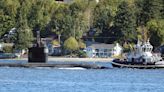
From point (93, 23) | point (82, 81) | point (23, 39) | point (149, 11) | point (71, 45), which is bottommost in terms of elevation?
point (82, 81)

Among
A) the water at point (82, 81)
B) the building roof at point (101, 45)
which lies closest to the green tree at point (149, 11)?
the building roof at point (101, 45)

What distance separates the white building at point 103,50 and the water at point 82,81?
70.3 meters

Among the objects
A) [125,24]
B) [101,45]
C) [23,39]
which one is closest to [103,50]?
[101,45]

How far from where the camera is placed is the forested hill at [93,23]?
187500mm

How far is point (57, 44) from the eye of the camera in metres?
193

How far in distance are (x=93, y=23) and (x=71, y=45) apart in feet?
63.3

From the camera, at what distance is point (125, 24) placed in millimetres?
188875

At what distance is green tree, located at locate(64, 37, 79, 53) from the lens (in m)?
182

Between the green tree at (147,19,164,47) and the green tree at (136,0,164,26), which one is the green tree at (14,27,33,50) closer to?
the green tree at (147,19,164,47)

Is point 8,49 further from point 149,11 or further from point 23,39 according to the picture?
point 149,11

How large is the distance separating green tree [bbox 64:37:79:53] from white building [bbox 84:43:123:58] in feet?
10.7

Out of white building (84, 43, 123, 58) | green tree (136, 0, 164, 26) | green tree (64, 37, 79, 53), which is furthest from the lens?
green tree (136, 0, 164, 26)

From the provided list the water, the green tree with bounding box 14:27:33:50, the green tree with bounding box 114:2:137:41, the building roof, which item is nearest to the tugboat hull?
the water

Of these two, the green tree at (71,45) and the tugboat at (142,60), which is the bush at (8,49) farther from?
the tugboat at (142,60)
